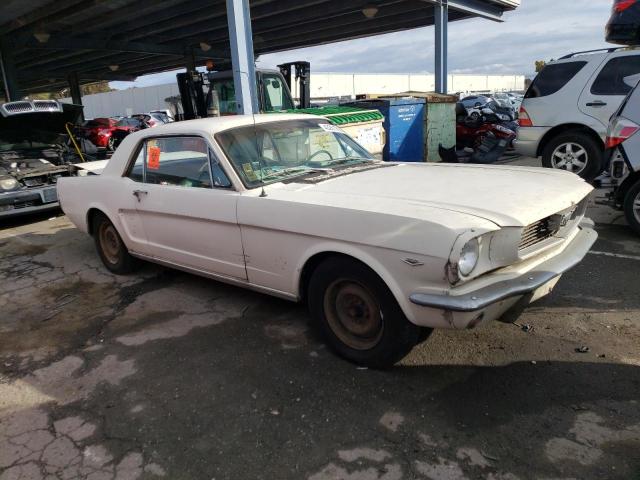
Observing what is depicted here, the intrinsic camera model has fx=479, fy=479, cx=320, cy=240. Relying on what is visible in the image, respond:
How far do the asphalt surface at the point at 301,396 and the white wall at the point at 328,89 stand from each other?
36004 mm

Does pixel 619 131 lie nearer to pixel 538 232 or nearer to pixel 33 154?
pixel 538 232

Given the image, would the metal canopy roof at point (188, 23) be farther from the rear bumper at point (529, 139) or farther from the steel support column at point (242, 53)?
the rear bumper at point (529, 139)

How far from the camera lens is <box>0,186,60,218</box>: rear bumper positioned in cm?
727

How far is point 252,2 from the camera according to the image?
13922mm

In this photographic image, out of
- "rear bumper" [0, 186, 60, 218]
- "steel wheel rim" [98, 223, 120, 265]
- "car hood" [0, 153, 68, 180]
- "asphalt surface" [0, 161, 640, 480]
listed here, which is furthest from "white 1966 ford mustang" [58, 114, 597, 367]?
"car hood" [0, 153, 68, 180]

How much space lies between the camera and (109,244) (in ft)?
16.8

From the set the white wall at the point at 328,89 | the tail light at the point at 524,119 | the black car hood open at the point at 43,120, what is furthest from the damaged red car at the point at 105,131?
the white wall at the point at 328,89

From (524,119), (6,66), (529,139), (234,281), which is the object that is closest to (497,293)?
(234,281)

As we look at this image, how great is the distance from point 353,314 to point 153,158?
2418 millimetres

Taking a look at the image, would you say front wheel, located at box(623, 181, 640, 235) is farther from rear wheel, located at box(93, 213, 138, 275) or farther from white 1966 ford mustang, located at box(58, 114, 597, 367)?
A: rear wheel, located at box(93, 213, 138, 275)

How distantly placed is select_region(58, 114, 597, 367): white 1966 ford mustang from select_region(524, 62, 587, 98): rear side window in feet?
16.3

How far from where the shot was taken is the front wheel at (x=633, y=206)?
4961mm

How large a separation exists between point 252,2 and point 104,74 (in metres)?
20.7

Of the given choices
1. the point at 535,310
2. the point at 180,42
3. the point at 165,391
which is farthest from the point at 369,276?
the point at 180,42
